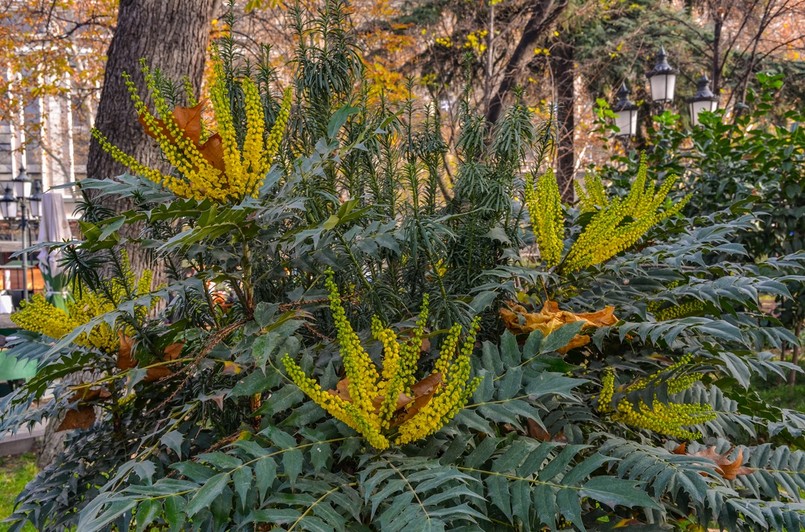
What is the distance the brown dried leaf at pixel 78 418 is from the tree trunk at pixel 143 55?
8.90ft

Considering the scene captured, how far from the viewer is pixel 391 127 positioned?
6.94ft

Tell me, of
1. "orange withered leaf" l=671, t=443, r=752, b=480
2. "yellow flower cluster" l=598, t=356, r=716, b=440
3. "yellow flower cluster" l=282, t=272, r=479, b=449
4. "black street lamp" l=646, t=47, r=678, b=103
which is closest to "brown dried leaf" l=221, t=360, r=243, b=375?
"yellow flower cluster" l=282, t=272, r=479, b=449

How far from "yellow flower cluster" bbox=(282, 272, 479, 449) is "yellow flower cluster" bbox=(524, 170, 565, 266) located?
0.53m

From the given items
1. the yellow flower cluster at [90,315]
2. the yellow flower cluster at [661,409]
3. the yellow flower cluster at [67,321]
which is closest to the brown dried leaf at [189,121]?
the yellow flower cluster at [90,315]

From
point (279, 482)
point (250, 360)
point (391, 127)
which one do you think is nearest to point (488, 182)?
point (391, 127)

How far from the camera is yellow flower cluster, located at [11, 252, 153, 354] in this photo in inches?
80.4

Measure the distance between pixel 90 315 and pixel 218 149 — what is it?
2.55ft

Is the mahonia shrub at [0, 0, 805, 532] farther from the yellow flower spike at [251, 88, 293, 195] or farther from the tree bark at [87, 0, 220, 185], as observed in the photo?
the tree bark at [87, 0, 220, 185]

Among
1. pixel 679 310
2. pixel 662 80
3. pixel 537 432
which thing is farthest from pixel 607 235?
pixel 662 80

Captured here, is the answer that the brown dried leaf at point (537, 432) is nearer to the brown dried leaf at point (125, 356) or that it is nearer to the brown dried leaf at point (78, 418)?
the brown dried leaf at point (125, 356)

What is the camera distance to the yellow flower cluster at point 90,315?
2.04m

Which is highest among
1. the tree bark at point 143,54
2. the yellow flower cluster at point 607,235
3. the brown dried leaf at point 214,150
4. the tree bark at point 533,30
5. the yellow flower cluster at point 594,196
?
the tree bark at point 533,30

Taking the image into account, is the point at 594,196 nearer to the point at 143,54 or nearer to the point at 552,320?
the point at 552,320

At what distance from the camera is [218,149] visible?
1.80 metres
